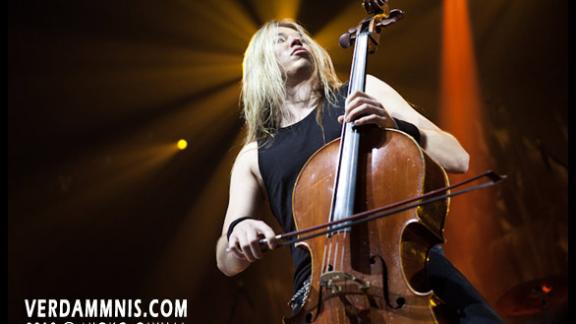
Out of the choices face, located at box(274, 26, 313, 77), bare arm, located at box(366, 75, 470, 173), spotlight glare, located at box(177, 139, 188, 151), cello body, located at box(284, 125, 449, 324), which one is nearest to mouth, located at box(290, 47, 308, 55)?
face, located at box(274, 26, 313, 77)

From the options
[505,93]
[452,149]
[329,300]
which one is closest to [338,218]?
[329,300]

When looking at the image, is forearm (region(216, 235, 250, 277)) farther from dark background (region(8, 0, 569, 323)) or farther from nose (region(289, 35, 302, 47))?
dark background (region(8, 0, 569, 323))

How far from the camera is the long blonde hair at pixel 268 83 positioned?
1.95m

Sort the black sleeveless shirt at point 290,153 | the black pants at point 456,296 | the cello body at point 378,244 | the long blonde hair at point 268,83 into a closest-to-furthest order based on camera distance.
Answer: the cello body at point 378,244, the black pants at point 456,296, the black sleeveless shirt at point 290,153, the long blonde hair at point 268,83

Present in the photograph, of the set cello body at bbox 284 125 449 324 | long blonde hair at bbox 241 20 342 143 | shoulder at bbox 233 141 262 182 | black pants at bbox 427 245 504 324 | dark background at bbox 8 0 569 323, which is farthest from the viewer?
dark background at bbox 8 0 569 323

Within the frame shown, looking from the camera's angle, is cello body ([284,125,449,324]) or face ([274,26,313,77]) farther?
face ([274,26,313,77])

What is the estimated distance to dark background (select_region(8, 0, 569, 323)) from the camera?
13.0 ft

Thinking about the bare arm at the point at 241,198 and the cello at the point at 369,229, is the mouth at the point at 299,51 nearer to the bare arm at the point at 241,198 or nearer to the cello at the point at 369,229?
the bare arm at the point at 241,198

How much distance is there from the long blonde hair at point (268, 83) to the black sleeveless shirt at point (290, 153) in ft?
0.22

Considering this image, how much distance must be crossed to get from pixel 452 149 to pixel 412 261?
48cm

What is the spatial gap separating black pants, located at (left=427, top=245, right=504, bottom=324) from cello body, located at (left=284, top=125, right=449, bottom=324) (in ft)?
0.38

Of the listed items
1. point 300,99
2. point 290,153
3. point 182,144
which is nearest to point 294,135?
point 290,153

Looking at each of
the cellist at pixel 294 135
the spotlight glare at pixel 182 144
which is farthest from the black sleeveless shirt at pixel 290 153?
the spotlight glare at pixel 182 144

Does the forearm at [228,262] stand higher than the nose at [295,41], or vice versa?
the nose at [295,41]
